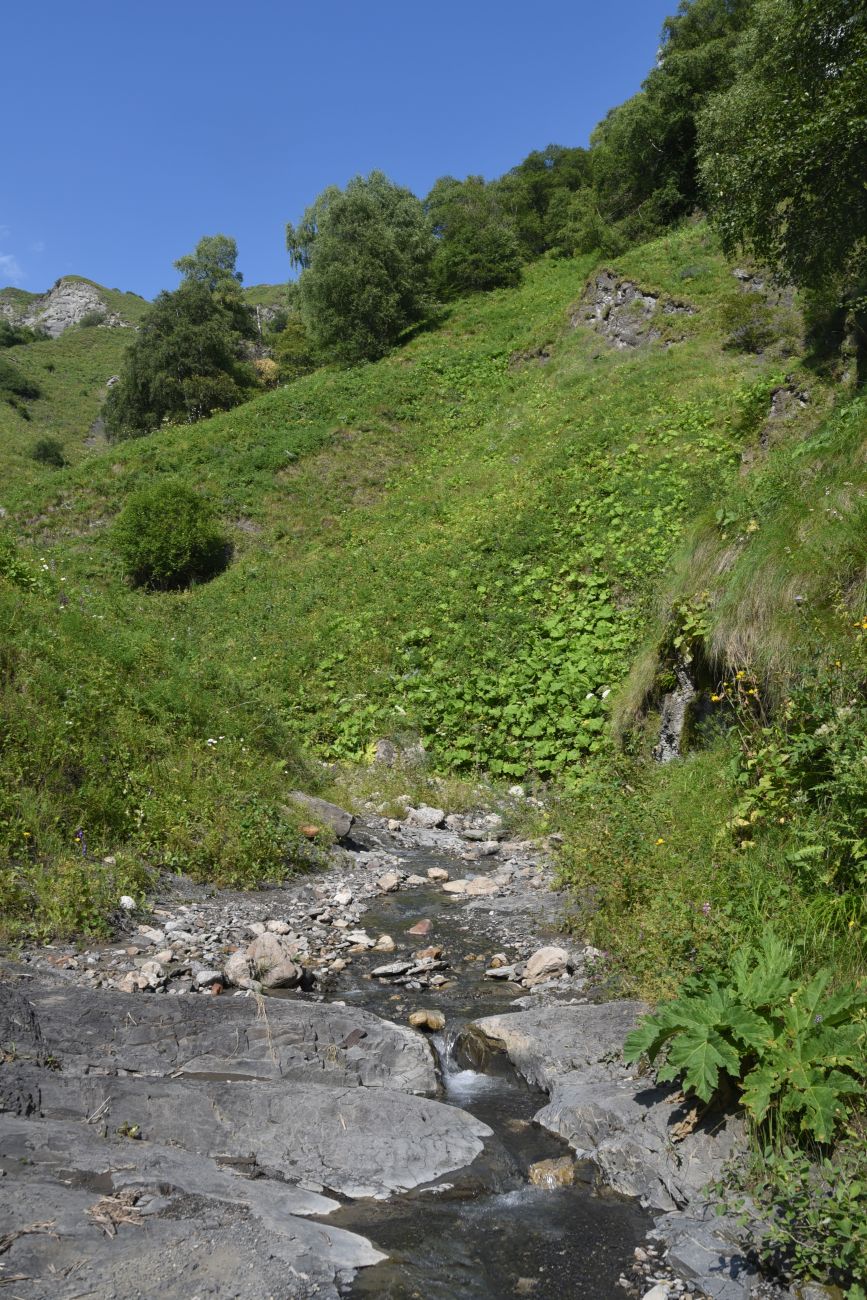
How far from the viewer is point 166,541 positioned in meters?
22.2

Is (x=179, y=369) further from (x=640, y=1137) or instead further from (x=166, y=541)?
(x=640, y=1137)

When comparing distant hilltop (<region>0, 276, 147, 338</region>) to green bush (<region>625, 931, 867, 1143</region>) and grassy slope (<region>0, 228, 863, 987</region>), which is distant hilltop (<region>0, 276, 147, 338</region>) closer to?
grassy slope (<region>0, 228, 863, 987</region>)

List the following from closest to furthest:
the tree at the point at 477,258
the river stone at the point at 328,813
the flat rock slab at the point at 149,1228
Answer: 1. the flat rock slab at the point at 149,1228
2. the river stone at the point at 328,813
3. the tree at the point at 477,258

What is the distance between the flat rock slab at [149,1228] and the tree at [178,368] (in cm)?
3432

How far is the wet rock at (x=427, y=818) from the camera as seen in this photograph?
37.8 feet

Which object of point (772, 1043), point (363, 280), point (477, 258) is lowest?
point (772, 1043)

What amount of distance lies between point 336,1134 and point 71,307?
338 feet

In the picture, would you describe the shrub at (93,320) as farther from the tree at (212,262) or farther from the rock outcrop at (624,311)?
Answer: the rock outcrop at (624,311)

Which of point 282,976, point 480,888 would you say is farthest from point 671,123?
point 282,976

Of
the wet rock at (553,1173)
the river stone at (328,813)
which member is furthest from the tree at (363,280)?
the wet rock at (553,1173)

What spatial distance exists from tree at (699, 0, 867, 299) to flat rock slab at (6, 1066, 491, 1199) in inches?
464

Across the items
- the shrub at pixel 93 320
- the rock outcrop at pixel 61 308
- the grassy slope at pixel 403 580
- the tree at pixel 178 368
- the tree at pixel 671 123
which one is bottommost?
the grassy slope at pixel 403 580

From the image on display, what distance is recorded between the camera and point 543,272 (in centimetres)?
3928

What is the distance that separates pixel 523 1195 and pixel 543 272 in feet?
133
